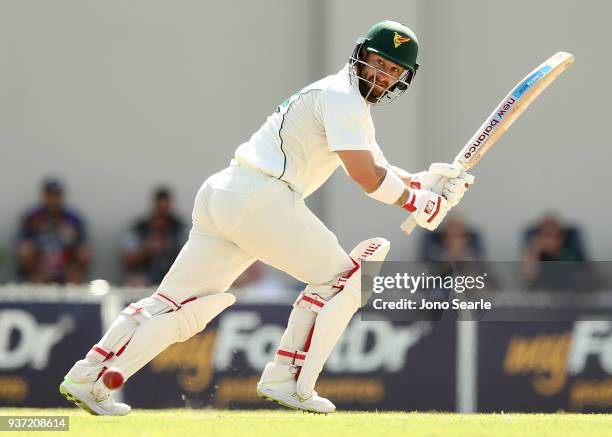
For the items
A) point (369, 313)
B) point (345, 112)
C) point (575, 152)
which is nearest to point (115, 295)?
point (369, 313)

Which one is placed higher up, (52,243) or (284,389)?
(52,243)

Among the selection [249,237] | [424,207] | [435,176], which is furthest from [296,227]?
[435,176]

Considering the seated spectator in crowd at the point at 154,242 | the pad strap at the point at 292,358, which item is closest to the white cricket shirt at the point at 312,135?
the pad strap at the point at 292,358

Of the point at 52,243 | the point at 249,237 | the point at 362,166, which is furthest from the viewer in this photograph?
the point at 52,243

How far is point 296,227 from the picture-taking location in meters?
5.51

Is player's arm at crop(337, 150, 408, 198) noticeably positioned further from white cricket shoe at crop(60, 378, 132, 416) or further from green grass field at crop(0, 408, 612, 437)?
white cricket shoe at crop(60, 378, 132, 416)

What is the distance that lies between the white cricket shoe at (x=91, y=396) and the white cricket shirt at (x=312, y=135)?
1.17 m

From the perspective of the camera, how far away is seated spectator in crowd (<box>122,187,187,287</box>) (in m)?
10.7

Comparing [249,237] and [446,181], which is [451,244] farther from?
[249,237]

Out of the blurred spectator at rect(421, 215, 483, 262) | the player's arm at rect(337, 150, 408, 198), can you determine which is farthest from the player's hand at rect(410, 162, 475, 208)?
the blurred spectator at rect(421, 215, 483, 262)

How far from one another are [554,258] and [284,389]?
5611mm

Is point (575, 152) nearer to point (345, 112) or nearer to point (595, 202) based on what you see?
point (595, 202)

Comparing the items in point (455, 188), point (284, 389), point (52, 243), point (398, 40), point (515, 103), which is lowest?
point (284, 389)

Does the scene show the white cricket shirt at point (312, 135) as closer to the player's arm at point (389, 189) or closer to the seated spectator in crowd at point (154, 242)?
the player's arm at point (389, 189)
